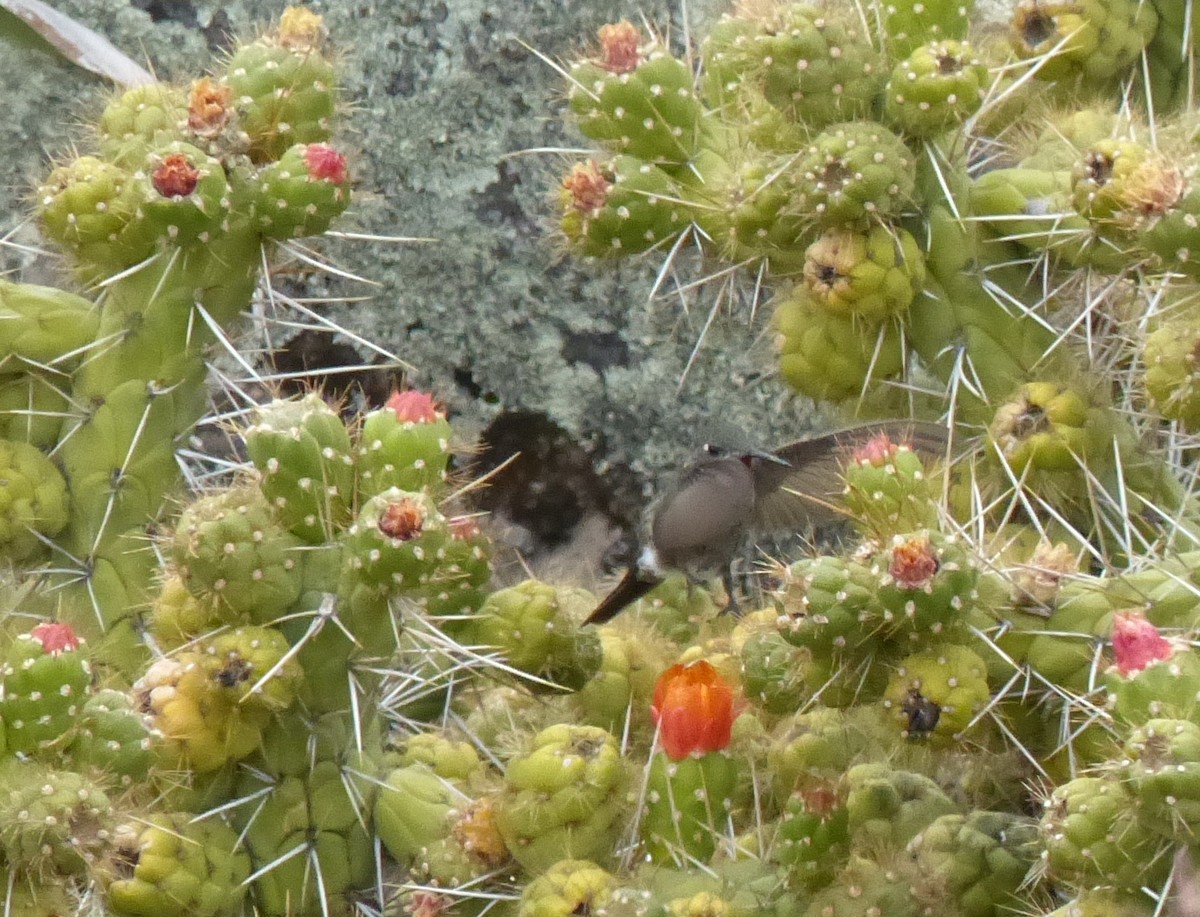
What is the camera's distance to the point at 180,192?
178cm

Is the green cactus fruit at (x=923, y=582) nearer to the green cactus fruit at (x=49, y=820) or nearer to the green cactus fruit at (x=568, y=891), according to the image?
the green cactus fruit at (x=568, y=891)

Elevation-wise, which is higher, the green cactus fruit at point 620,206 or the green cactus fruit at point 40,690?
the green cactus fruit at point 620,206

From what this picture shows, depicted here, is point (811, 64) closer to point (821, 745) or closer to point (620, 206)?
point (620, 206)

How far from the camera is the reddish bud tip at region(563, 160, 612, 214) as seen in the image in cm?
189

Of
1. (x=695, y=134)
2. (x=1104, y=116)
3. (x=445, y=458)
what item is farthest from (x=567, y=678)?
(x=1104, y=116)

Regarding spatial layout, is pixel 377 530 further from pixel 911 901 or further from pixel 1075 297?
pixel 1075 297

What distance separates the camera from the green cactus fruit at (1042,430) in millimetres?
1794

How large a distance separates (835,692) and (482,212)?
1138 mm

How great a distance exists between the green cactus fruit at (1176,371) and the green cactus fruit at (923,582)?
0.26 metres

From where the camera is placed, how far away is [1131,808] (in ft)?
4.17

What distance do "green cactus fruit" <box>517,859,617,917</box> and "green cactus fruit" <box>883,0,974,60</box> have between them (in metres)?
0.89

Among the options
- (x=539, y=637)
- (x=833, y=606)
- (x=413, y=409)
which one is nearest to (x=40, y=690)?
(x=413, y=409)

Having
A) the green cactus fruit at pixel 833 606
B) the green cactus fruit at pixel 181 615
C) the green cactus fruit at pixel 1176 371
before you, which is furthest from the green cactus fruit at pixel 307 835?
the green cactus fruit at pixel 1176 371

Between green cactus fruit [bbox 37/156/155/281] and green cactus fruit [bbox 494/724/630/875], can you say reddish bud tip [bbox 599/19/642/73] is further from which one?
green cactus fruit [bbox 494/724/630/875]
